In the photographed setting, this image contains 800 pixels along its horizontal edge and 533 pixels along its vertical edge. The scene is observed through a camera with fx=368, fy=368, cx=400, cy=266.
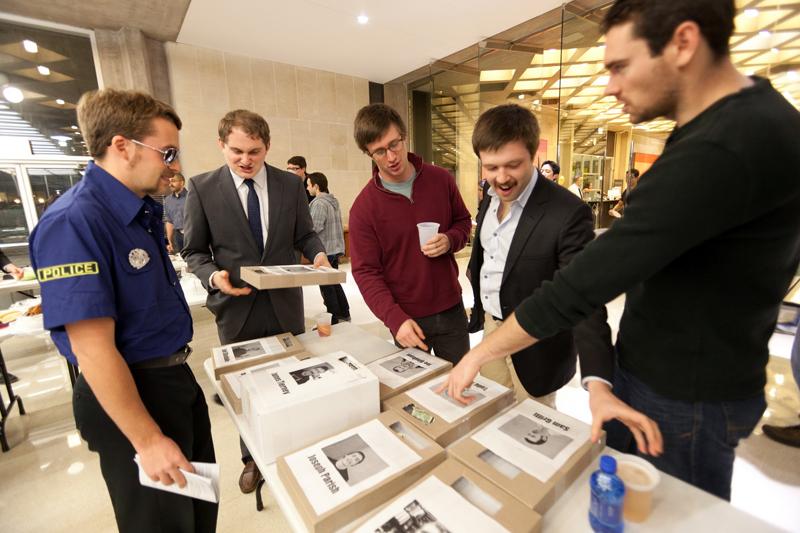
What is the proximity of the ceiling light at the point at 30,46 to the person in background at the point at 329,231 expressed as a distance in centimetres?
392

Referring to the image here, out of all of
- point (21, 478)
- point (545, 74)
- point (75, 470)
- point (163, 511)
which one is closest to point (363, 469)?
point (163, 511)

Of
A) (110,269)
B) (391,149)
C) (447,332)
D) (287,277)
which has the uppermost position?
(391,149)

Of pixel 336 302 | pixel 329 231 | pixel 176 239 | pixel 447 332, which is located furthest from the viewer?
pixel 176 239

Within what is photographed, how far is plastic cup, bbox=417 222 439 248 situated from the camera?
5.09 feet

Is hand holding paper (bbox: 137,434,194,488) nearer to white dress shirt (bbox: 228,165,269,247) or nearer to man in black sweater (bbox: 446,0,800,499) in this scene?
man in black sweater (bbox: 446,0,800,499)

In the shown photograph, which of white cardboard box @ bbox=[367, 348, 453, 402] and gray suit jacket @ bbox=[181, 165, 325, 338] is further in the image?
gray suit jacket @ bbox=[181, 165, 325, 338]

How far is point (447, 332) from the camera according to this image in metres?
1.82

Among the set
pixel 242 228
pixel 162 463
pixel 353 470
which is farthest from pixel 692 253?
pixel 242 228

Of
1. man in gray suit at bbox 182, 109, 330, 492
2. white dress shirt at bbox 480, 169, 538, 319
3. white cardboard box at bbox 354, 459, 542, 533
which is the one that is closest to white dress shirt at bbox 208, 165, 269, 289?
man in gray suit at bbox 182, 109, 330, 492

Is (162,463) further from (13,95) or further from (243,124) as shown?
(13,95)

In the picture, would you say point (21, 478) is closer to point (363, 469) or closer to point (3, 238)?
point (363, 469)

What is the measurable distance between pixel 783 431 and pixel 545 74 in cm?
531

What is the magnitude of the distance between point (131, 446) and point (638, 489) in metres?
1.26

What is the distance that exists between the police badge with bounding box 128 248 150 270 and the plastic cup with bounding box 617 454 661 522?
129 centimetres
